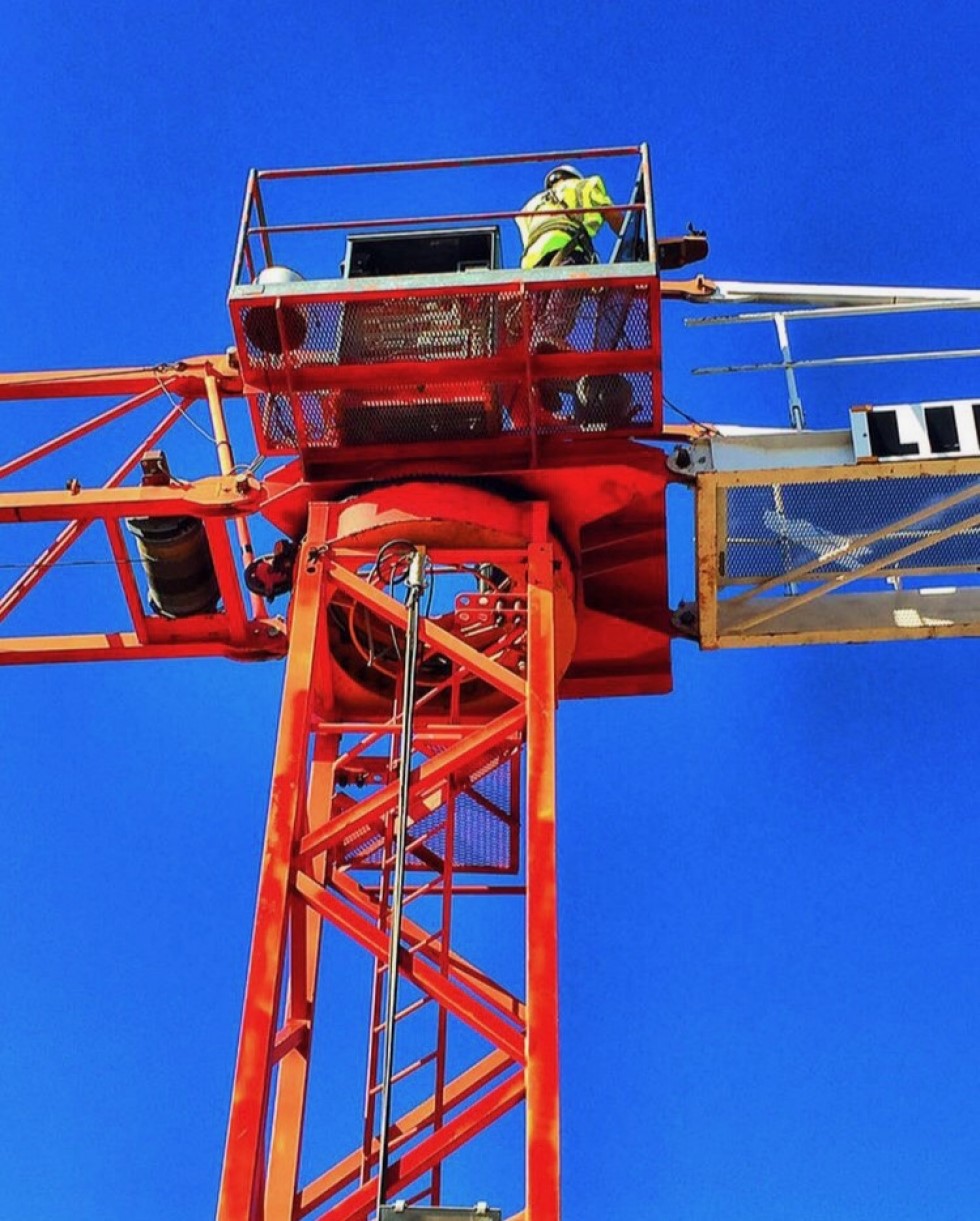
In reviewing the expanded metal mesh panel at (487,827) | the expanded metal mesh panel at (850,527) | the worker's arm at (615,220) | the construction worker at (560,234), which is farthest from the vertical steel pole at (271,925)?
the worker's arm at (615,220)

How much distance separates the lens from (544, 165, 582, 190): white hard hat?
13727mm

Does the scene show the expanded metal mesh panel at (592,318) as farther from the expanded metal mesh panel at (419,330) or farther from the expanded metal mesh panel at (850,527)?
the expanded metal mesh panel at (850,527)

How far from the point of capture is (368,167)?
1303cm

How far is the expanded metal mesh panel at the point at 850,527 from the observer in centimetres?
1325

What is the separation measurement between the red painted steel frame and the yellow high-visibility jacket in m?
2.13

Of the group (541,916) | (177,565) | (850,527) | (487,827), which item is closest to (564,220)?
(850,527)

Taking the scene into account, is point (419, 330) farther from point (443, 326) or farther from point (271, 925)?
point (271, 925)

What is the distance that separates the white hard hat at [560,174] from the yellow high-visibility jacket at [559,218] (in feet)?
0.23

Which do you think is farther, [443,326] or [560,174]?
[560,174]

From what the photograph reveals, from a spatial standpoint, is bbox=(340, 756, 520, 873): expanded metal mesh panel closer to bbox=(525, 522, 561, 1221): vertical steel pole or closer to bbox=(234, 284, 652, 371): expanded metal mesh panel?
bbox=(525, 522, 561, 1221): vertical steel pole

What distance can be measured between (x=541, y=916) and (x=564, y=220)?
225 inches

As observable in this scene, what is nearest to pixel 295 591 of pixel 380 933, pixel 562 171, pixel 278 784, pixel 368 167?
pixel 278 784

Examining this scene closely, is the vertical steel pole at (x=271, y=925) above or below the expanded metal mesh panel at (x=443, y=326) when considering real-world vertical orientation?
below

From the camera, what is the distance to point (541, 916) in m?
9.59
